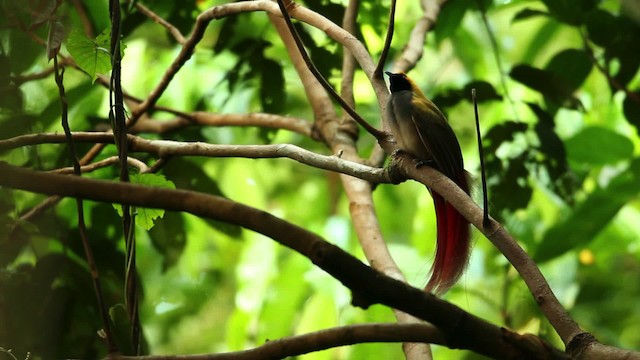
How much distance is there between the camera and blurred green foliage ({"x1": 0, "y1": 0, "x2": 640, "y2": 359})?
247 cm

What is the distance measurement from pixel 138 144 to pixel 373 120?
4.19 feet

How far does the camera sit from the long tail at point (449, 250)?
1846mm

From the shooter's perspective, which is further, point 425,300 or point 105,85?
point 105,85

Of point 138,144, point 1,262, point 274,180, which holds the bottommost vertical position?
point 1,262

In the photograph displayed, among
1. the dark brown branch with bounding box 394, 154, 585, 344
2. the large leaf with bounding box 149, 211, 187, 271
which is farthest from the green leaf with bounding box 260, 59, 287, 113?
the dark brown branch with bounding box 394, 154, 585, 344

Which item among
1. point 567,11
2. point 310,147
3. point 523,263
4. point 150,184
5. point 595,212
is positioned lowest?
point 523,263

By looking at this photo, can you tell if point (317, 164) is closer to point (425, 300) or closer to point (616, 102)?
point (425, 300)

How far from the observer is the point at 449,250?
190 cm

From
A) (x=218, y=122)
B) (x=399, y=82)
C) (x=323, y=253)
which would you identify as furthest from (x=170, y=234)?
(x=323, y=253)

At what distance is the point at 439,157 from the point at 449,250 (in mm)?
234

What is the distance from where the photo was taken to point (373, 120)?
3186mm

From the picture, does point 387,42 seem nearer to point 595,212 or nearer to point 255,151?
point 255,151

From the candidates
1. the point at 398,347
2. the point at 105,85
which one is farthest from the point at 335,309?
the point at 105,85

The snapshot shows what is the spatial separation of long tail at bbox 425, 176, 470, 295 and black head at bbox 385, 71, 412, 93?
66cm
